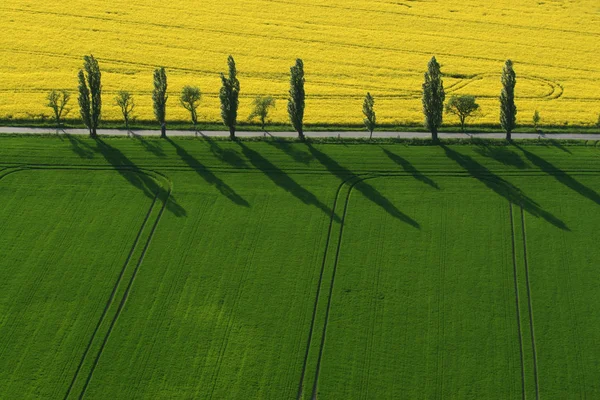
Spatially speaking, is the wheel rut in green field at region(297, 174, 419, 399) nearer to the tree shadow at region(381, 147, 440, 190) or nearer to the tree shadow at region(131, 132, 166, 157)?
the tree shadow at region(381, 147, 440, 190)

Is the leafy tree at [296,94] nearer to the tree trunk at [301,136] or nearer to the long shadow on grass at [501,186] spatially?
the tree trunk at [301,136]

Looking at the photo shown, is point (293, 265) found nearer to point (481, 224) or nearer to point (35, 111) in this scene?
point (481, 224)

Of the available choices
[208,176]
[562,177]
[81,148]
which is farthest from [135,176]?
[562,177]

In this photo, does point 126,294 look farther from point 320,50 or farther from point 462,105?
point 320,50

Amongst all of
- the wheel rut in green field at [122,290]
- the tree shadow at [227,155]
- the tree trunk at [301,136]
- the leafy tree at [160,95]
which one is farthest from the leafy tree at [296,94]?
the wheel rut in green field at [122,290]

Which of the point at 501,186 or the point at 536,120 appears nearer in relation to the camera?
the point at 501,186

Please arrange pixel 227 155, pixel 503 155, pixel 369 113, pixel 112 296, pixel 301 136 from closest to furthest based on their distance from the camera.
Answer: pixel 112 296
pixel 503 155
pixel 227 155
pixel 369 113
pixel 301 136

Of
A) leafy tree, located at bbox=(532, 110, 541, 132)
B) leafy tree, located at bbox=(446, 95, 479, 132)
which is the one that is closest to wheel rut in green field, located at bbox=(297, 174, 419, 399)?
leafy tree, located at bbox=(446, 95, 479, 132)
